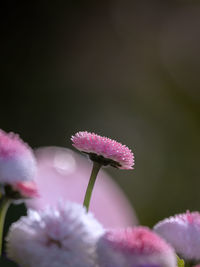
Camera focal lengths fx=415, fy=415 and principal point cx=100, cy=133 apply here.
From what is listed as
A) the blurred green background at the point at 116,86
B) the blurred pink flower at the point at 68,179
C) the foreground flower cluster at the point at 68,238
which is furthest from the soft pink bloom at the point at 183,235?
the blurred green background at the point at 116,86

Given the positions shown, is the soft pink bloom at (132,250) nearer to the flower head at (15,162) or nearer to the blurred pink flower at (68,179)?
the flower head at (15,162)

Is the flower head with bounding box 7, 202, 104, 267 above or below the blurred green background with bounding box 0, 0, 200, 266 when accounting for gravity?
below

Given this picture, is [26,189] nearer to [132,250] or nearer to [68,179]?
[132,250]

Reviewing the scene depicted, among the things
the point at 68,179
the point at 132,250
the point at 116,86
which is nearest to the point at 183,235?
the point at 132,250

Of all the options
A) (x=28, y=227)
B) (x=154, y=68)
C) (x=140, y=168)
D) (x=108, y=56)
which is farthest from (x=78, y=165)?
(x=108, y=56)

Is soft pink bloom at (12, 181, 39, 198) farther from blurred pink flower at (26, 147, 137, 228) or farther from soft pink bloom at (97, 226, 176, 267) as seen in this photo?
blurred pink flower at (26, 147, 137, 228)

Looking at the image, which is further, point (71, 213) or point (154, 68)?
point (154, 68)

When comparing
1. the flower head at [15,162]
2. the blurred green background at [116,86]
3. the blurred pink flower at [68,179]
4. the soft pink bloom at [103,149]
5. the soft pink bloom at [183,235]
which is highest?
the blurred green background at [116,86]

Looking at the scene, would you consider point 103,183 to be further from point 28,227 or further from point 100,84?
point 100,84

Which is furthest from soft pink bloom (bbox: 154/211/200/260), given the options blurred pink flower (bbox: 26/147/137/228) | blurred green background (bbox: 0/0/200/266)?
blurred green background (bbox: 0/0/200/266)
